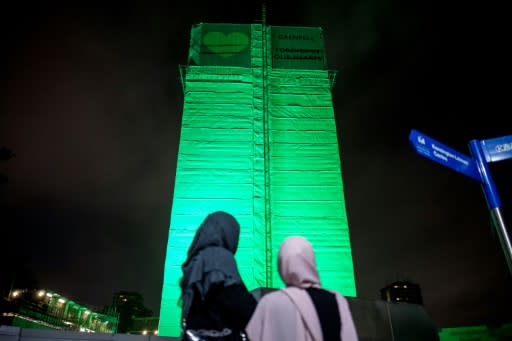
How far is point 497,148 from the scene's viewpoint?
282 centimetres

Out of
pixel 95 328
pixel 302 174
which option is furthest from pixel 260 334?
pixel 95 328

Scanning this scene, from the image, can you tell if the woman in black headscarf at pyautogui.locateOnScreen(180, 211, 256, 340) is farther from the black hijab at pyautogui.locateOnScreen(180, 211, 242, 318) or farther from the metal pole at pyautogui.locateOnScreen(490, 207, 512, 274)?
the metal pole at pyautogui.locateOnScreen(490, 207, 512, 274)

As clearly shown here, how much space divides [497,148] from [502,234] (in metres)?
0.79

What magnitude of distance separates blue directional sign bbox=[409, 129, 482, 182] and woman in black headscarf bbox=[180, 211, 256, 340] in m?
2.05

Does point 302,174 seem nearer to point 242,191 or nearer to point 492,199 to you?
point 242,191

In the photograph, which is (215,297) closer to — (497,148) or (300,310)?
(300,310)

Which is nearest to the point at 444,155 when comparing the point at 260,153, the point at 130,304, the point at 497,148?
the point at 497,148

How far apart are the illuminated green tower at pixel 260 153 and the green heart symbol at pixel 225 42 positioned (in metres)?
0.03

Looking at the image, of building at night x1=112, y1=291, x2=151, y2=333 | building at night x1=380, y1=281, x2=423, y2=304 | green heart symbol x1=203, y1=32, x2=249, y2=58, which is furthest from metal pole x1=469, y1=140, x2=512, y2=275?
building at night x1=380, y1=281, x2=423, y2=304

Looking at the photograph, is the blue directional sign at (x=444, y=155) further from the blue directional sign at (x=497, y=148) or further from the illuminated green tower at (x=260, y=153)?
the illuminated green tower at (x=260, y=153)

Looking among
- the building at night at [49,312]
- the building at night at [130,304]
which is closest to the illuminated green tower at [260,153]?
the building at night at [49,312]

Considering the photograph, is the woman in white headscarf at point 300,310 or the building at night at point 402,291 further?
the building at night at point 402,291

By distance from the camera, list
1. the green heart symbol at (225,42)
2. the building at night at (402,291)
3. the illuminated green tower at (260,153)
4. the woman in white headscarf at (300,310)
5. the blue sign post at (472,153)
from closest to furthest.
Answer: the woman in white headscarf at (300,310)
the blue sign post at (472,153)
the illuminated green tower at (260,153)
the green heart symbol at (225,42)
the building at night at (402,291)

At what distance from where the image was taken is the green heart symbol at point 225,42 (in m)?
9.32
